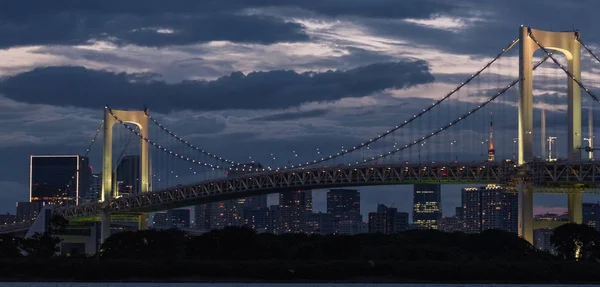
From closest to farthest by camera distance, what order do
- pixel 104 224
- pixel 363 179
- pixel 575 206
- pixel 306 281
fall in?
pixel 306 281 → pixel 575 206 → pixel 363 179 → pixel 104 224

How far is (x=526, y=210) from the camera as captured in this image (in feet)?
301

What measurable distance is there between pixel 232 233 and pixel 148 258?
576cm

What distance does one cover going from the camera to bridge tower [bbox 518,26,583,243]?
8919 centimetres

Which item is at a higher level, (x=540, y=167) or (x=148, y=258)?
(x=540, y=167)

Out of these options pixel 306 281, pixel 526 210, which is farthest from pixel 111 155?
pixel 306 281

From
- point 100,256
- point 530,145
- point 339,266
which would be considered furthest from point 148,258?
point 530,145

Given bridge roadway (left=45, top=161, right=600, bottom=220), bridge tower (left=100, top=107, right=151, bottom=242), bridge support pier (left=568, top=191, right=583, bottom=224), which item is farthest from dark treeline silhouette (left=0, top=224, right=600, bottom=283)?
bridge tower (left=100, top=107, right=151, bottom=242)

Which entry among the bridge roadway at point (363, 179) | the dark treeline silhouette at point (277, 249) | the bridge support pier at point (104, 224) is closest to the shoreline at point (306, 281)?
the dark treeline silhouette at point (277, 249)

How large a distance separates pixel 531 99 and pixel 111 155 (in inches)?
2079

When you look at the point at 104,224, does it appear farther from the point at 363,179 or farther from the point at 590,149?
the point at 590,149

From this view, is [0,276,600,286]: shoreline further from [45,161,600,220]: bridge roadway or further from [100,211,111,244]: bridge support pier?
[100,211,111,244]: bridge support pier

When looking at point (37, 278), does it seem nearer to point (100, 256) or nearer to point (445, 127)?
point (100, 256)

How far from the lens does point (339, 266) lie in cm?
7756

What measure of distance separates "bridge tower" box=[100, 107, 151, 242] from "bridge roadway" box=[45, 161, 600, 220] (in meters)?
1.37
